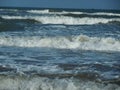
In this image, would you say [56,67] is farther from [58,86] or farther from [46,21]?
[46,21]

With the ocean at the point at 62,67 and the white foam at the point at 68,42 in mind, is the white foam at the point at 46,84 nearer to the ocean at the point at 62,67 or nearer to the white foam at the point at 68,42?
the ocean at the point at 62,67

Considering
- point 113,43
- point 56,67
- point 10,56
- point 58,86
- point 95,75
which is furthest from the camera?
point 113,43

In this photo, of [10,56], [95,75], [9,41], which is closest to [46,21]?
[9,41]

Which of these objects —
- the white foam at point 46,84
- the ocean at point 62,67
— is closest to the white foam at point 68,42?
the ocean at point 62,67

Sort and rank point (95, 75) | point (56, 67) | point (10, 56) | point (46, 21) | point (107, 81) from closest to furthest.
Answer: point (107, 81)
point (95, 75)
point (56, 67)
point (10, 56)
point (46, 21)

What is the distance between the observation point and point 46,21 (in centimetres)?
3428

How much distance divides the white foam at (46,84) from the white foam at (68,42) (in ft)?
21.8

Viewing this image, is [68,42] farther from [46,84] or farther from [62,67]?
[46,84]

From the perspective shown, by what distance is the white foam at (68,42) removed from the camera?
49.8 feet

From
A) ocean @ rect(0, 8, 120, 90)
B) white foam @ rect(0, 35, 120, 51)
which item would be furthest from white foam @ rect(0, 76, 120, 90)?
white foam @ rect(0, 35, 120, 51)

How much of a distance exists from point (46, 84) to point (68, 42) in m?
8.37

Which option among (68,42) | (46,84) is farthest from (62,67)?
(68,42)

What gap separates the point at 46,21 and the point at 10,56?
22.6 meters

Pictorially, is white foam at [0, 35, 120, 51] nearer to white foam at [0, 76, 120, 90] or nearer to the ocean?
the ocean
